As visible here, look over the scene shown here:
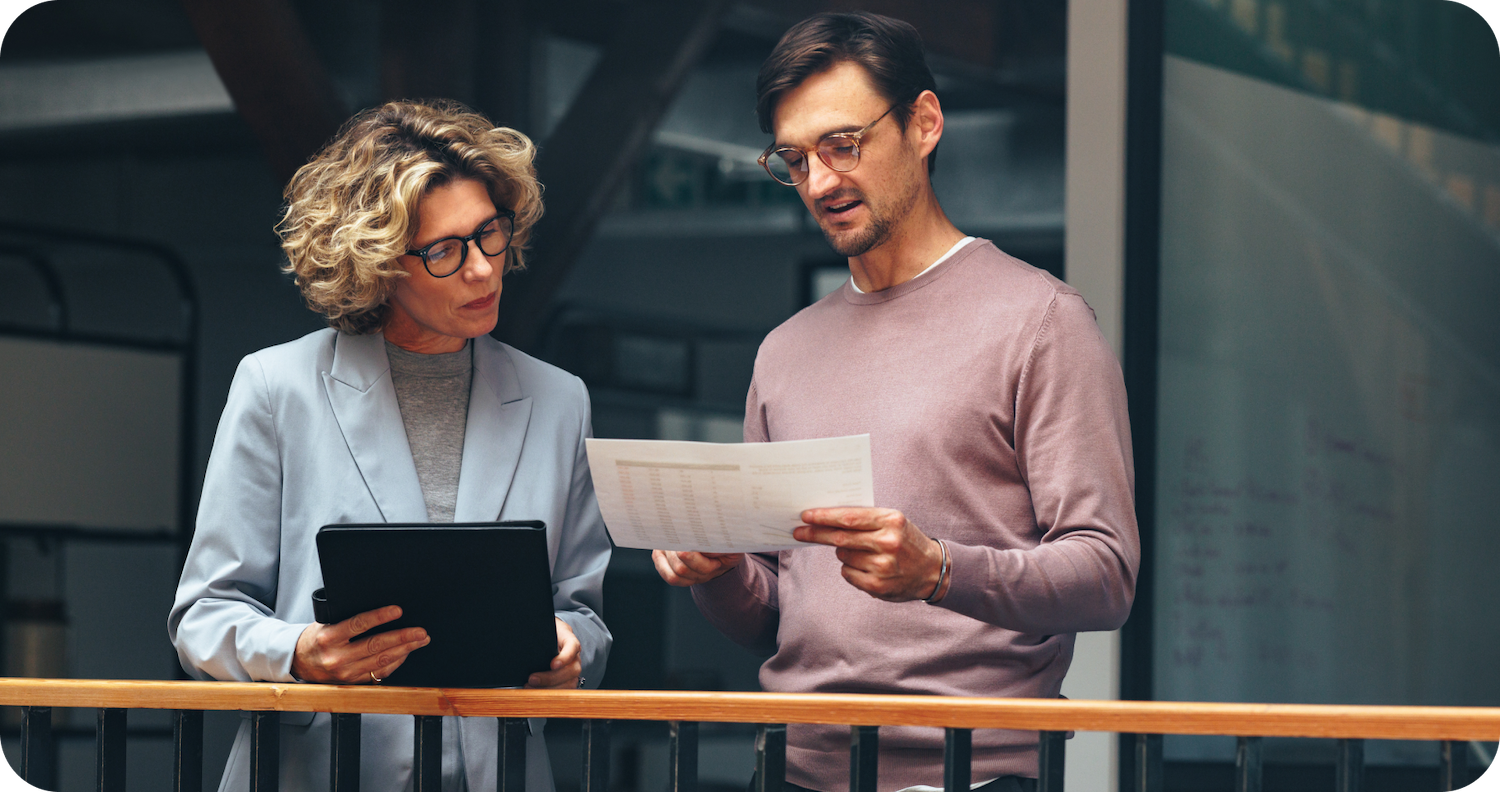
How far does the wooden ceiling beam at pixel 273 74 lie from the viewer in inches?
134

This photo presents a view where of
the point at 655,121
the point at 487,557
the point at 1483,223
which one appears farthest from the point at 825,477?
the point at 655,121

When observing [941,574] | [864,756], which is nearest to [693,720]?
[864,756]

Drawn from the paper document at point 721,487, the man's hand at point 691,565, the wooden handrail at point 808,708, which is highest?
the paper document at point 721,487

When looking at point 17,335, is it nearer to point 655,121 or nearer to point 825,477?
point 655,121

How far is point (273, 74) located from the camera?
137 inches

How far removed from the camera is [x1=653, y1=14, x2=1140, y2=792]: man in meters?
1.46

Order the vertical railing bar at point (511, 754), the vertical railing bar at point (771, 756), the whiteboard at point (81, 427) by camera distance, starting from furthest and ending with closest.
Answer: the whiteboard at point (81, 427) < the vertical railing bar at point (511, 754) < the vertical railing bar at point (771, 756)

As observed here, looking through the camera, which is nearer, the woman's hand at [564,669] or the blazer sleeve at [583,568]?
the woman's hand at [564,669]

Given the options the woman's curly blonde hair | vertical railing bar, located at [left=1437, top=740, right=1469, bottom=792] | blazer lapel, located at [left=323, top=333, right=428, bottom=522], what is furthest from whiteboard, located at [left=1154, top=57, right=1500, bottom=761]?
blazer lapel, located at [left=323, top=333, right=428, bottom=522]

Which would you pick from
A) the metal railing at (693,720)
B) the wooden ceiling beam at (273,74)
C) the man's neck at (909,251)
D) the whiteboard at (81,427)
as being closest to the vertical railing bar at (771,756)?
the metal railing at (693,720)

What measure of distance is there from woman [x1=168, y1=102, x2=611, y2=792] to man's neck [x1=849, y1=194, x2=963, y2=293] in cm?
43

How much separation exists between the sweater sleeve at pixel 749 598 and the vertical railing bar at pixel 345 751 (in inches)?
16.7

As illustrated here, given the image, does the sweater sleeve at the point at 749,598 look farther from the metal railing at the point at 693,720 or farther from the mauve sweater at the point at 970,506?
the metal railing at the point at 693,720

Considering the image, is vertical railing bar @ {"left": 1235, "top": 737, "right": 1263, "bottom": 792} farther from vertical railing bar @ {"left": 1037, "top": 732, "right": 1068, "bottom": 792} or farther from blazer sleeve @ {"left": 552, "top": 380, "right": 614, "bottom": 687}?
blazer sleeve @ {"left": 552, "top": 380, "right": 614, "bottom": 687}
